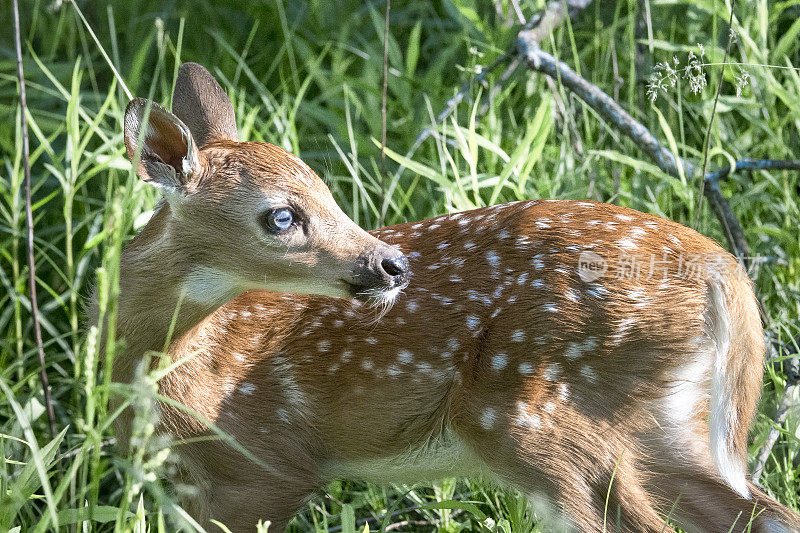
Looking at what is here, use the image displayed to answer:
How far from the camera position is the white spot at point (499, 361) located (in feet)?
8.81

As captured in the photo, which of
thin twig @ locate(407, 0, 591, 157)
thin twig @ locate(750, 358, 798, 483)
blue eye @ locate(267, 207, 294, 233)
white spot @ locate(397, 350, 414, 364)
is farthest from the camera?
thin twig @ locate(407, 0, 591, 157)

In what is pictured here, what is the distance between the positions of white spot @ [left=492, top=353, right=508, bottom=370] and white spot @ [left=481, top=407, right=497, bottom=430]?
0.37 feet

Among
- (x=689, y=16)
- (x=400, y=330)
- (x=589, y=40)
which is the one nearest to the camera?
(x=400, y=330)

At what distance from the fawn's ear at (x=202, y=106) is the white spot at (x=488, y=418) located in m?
1.19

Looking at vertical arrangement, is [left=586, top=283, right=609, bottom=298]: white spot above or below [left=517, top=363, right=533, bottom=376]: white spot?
above

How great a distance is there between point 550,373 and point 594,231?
1.37ft

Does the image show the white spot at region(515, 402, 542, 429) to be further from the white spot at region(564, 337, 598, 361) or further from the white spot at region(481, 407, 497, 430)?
the white spot at region(564, 337, 598, 361)

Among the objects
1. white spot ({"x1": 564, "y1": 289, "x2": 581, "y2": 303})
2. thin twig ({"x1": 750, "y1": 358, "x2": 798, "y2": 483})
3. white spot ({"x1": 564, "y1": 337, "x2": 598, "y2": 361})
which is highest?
white spot ({"x1": 564, "y1": 289, "x2": 581, "y2": 303})

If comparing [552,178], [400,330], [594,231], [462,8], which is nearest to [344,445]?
[400,330]

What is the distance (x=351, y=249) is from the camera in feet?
8.80

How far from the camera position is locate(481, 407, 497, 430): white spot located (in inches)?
105

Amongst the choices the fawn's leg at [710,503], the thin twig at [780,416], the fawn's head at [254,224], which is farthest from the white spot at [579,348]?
the thin twig at [780,416]

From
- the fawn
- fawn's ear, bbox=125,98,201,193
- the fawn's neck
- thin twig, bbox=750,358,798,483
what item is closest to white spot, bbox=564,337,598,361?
the fawn

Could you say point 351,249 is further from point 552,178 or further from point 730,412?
point 552,178
